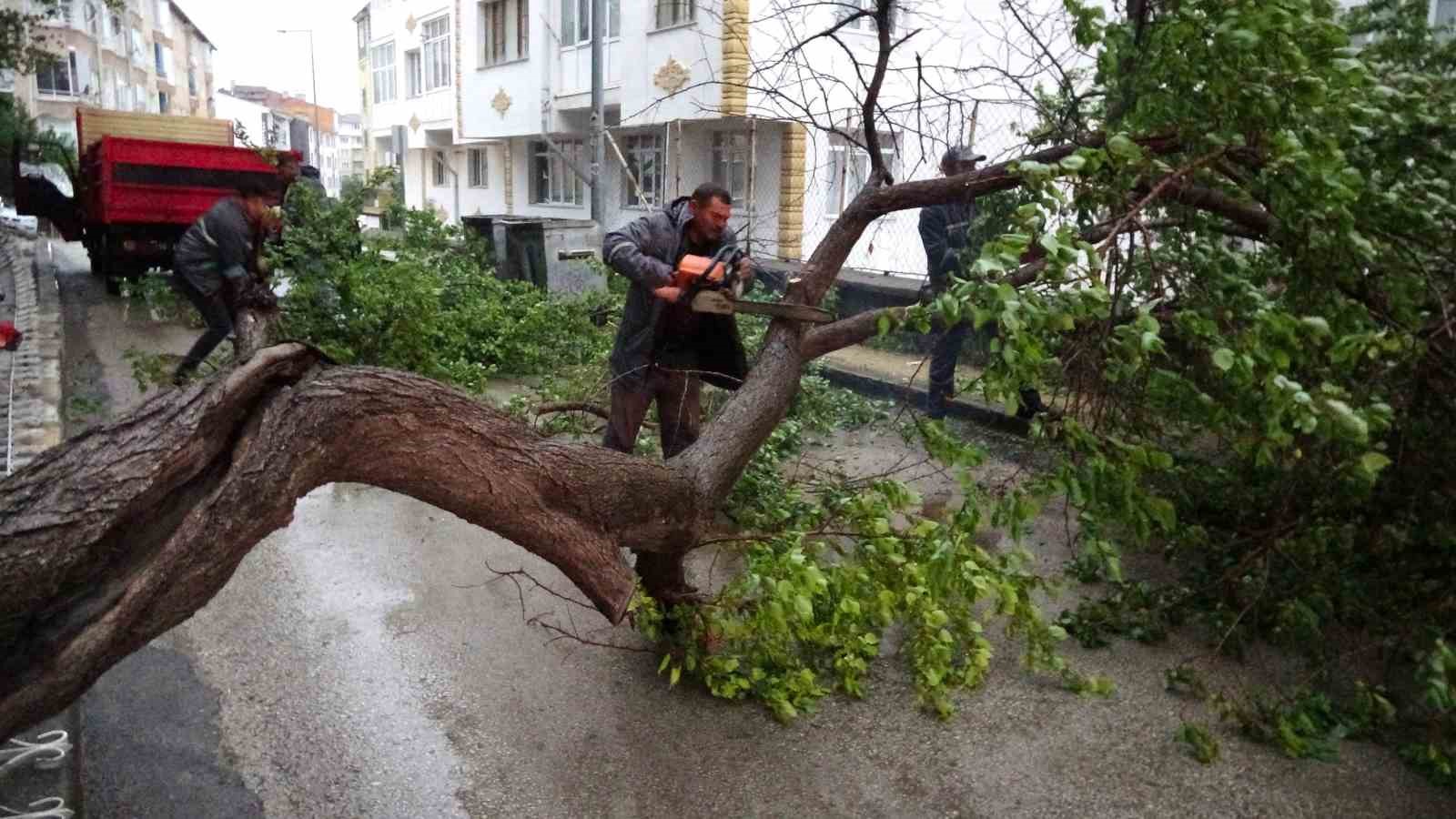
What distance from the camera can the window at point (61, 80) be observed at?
4403 cm

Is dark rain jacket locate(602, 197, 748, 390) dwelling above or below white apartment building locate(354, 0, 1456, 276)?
below

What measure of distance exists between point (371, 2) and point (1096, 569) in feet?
120

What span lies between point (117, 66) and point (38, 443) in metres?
55.1

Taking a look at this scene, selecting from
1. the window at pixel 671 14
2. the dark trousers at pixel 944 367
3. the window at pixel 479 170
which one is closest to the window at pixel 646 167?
the window at pixel 671 14

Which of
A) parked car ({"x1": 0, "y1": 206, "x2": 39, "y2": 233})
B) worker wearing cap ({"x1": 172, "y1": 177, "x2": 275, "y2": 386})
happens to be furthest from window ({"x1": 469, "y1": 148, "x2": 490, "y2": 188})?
worker wearing cap ({"x1": 172, "y1": 177, "x2": 275, "y2": 386})

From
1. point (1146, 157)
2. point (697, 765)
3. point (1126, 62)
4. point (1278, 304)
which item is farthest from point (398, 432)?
point (1126, 62)

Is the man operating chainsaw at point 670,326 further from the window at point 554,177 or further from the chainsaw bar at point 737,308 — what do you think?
the window at point 554,177

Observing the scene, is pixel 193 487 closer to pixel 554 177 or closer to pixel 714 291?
pixel 714 291

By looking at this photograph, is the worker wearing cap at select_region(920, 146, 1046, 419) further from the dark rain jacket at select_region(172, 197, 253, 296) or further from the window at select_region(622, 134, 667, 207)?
the window at select_region(622, 134, 667, 207)

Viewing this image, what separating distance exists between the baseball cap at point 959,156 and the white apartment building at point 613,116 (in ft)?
3.57

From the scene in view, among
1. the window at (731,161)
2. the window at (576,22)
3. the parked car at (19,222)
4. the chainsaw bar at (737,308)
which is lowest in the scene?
the parked car at (19,222)

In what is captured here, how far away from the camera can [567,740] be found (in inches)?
152

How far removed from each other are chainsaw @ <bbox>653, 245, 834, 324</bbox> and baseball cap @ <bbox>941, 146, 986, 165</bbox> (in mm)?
2419

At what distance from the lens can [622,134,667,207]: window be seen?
64.0 feet
